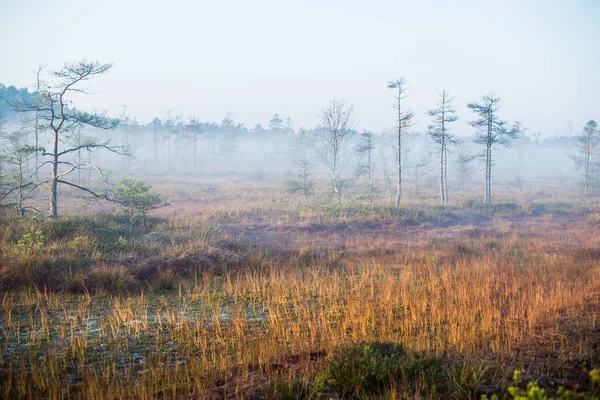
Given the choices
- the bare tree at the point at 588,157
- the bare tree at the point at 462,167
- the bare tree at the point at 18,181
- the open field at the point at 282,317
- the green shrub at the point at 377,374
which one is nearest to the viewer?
the green shrub at the point at 377,374

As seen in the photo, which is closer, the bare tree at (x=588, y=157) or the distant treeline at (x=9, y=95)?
the bare tree at (x=588, y=157)

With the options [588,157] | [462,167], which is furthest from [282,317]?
[588,157]

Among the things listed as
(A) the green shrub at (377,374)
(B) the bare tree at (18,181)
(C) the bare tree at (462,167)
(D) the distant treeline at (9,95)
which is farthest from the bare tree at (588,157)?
(D) the distant treeline at (9,95)

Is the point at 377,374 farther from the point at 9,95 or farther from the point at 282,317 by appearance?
the point at 9,95

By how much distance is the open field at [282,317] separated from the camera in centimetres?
396

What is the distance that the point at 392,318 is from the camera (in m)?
6.45

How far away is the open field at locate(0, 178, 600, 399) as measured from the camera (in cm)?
396

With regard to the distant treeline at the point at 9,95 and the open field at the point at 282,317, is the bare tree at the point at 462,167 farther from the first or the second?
the distant treeline at the point at 9,95

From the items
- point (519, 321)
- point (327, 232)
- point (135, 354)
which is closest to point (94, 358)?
point (135, 354)

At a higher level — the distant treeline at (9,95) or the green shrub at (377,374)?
the distant treeline at (9,95)

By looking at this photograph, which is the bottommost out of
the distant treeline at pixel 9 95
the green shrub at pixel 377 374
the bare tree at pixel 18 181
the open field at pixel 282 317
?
the open field at pixel 282 317

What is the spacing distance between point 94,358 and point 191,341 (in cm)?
132

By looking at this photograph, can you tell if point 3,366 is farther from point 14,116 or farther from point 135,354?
point 14,116

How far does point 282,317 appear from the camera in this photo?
670 centimetres
